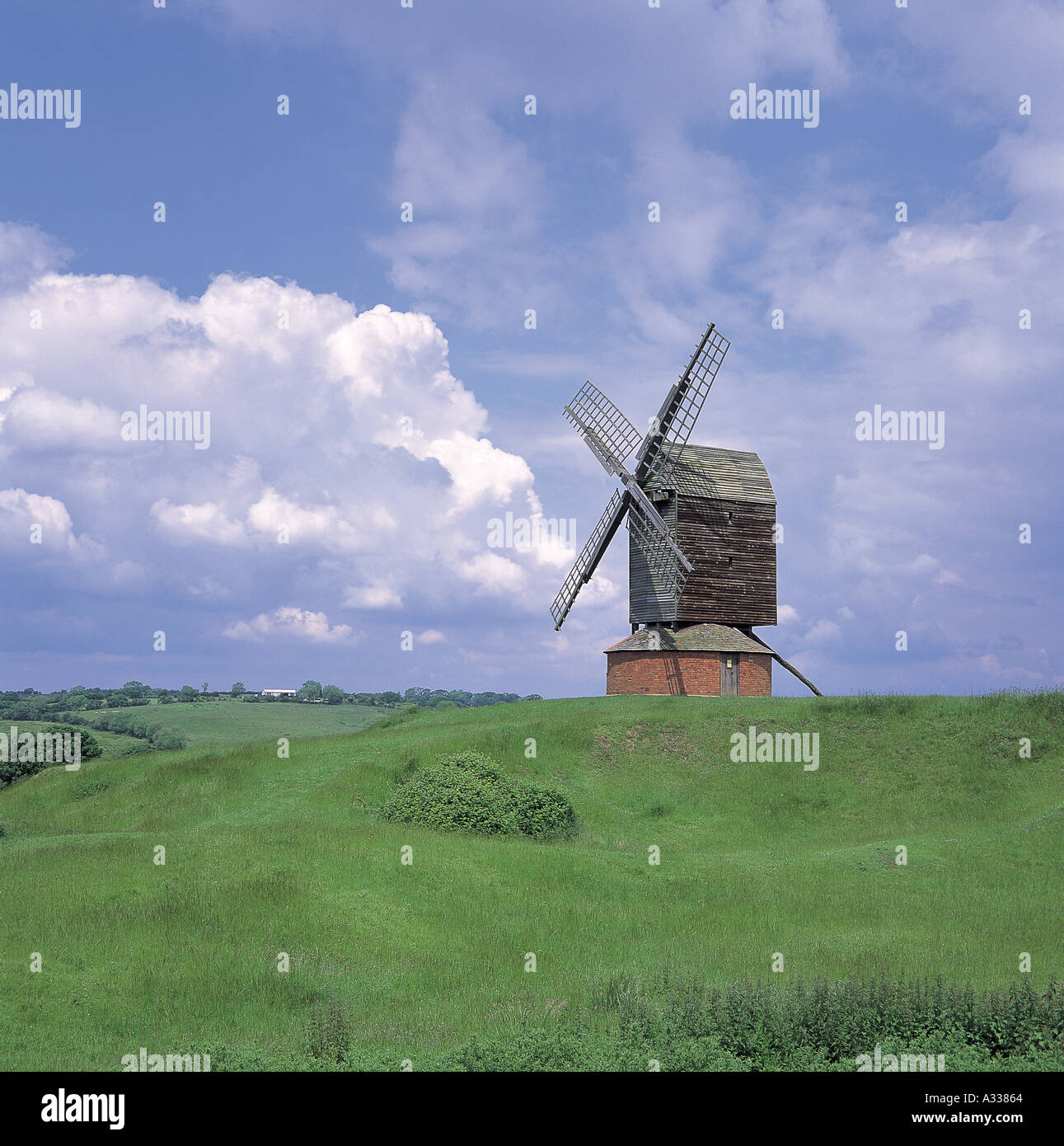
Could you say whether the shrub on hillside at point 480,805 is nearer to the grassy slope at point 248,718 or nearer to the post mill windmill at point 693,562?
the post mill windmill at point 693,562

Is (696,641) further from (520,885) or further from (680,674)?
(520,885)

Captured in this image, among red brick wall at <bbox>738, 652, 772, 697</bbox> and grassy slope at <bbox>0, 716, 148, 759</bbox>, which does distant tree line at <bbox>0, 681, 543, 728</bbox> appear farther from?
red brick wall at <bbox>738, 652, 772, 697</bbox>

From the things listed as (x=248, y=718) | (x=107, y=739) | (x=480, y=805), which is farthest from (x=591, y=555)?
(x=248, y=718)

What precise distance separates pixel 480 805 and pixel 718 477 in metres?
26.1

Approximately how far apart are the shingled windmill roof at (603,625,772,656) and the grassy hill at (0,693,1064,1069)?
644cm

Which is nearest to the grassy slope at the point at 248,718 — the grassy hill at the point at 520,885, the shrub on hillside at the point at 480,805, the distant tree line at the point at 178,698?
the distant tree line at the point at 178,698

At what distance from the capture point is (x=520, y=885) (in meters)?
22.1

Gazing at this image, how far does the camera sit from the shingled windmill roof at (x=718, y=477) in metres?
47.2

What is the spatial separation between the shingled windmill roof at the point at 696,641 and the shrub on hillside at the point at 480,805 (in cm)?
1742

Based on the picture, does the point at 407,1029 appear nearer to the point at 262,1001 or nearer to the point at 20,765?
the point at 262,1001

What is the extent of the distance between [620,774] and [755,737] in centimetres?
578

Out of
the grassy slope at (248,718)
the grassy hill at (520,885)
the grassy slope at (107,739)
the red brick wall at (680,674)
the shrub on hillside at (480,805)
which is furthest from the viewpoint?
the grassy slope at (248,718)

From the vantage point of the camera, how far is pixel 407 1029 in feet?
47.2
